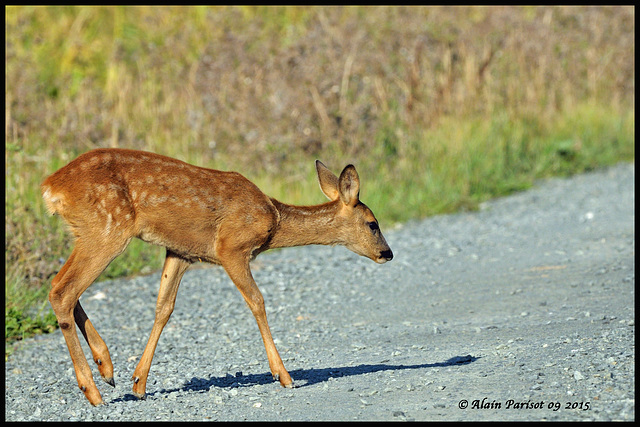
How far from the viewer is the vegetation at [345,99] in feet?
39.5

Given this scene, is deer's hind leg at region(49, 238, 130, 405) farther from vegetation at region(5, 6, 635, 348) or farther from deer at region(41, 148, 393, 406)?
vegetation at region(5, 6, 635, 348)

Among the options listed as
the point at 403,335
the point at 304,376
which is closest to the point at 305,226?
the point at 304,376

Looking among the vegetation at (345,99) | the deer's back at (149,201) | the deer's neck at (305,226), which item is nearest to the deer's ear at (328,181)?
the deer's neck at (305,226)

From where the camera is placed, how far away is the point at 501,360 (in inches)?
239

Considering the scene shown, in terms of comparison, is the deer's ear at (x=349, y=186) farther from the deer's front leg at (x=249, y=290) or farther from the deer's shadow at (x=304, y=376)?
the deer's shadow at (x=304, y=376)

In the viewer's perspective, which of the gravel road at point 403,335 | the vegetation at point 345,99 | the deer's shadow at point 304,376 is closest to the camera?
the gravel road at point 403,335

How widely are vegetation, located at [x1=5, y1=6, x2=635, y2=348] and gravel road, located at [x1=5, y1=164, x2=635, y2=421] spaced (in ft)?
4.51

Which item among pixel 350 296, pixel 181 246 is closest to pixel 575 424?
pixel 181 246

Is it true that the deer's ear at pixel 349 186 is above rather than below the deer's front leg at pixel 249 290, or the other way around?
above

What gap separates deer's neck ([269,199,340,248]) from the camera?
20.8 feet

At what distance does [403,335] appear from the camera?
7.17 meters

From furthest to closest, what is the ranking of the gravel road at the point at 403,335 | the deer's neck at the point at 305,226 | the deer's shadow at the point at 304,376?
the deer's neck at the point at 305,226 → the deer's shadow at the point at 304,376 → the gravel road at the point at 403,335

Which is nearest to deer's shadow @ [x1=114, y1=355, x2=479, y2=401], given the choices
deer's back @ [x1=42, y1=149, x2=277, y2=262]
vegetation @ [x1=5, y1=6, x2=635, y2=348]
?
deer's back @ [x1=42, y1=149, x2=277, y2=262]

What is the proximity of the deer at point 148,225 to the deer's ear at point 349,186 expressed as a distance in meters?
0.05
